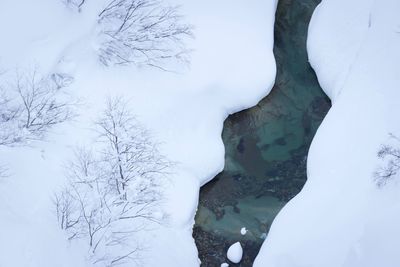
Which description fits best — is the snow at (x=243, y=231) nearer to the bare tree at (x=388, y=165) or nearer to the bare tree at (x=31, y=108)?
the bare tree at (x=388, y=165)

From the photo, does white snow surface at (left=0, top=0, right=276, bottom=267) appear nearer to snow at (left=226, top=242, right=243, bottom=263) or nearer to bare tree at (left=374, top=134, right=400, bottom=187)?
snow at (left=226, top=242, right=243, bottom=263)

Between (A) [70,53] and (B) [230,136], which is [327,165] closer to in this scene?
(B) [230,136]

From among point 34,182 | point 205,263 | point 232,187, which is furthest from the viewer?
point 232,187

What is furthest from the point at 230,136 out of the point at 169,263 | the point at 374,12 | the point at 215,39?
the point at 374,12

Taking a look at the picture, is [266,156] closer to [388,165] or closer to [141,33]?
[388,165]

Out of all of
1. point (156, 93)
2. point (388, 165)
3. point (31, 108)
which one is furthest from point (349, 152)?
point (31, 108)

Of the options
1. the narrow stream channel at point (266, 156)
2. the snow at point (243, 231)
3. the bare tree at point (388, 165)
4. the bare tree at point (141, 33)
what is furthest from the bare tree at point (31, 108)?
the bare tree at point (388, 165)
